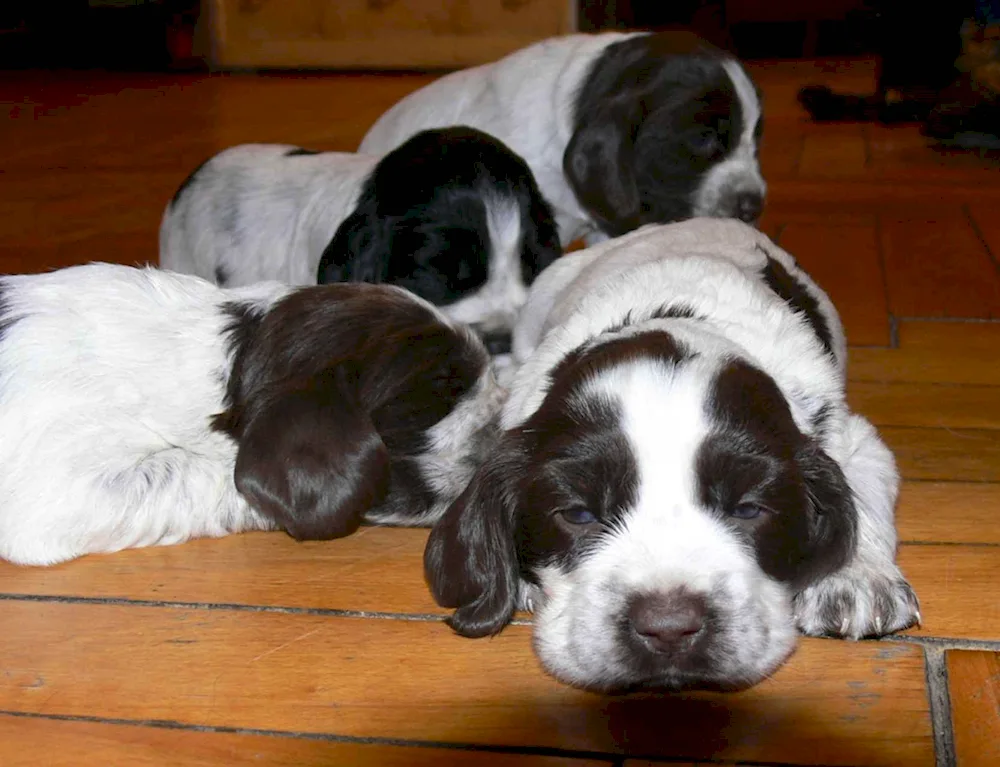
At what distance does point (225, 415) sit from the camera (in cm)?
285

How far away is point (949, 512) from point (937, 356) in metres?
1.22

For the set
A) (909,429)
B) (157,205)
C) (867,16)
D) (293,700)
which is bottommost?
(867,16)

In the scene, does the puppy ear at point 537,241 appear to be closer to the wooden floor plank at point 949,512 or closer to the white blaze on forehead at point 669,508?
the wooden floor plank at point 949,512

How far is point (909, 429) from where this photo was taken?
3.30 m

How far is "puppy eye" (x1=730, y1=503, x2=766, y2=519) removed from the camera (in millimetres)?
2098

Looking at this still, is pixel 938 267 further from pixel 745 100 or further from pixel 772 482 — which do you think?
pixel 772 482

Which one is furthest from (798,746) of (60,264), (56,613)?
(60,264)

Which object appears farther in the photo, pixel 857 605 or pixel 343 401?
pixel 343 401

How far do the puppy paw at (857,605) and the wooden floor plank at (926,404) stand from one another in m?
1.16

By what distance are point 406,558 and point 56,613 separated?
699 millimetres

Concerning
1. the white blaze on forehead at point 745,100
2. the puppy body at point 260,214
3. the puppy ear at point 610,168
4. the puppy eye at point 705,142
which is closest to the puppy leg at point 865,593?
the puppy body at point 260,214

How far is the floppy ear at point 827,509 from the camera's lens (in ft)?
7.17

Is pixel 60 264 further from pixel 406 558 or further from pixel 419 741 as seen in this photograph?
pixel 419 741

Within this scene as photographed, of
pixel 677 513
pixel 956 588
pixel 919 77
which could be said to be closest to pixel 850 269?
pixel 956 588
